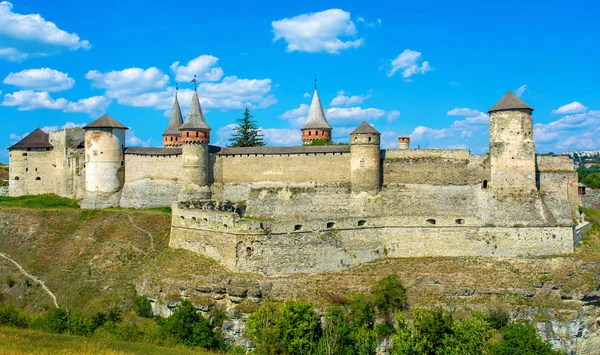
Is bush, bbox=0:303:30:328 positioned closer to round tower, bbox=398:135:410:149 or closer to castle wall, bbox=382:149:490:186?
castle wall, bbox=382:149:490:186

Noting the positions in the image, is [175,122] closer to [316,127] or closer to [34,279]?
[316,127]

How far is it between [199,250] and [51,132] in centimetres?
2395

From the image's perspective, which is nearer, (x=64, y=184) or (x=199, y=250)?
(x=199, y=250)

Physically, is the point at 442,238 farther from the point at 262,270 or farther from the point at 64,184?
the point at 64,184

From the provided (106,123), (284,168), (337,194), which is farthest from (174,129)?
(337,194)

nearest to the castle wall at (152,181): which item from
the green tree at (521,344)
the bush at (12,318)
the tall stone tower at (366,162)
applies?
the tall stone tower at (366,162)

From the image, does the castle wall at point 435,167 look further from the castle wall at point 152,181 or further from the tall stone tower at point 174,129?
the tall stone tower at point 174,129

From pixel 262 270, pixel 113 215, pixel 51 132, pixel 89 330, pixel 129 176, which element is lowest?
pixel 89 330

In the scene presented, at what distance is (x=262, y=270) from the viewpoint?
3784 cm

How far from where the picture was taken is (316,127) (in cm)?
6325

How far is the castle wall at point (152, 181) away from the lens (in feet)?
A: 164

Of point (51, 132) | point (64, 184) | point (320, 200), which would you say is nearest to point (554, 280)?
point (320, 200)

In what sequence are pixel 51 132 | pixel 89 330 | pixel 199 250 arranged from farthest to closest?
1. pixel 51 132
2. pixel 199 250
3. pixel 89 330

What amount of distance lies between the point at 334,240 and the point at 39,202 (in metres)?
28.2
